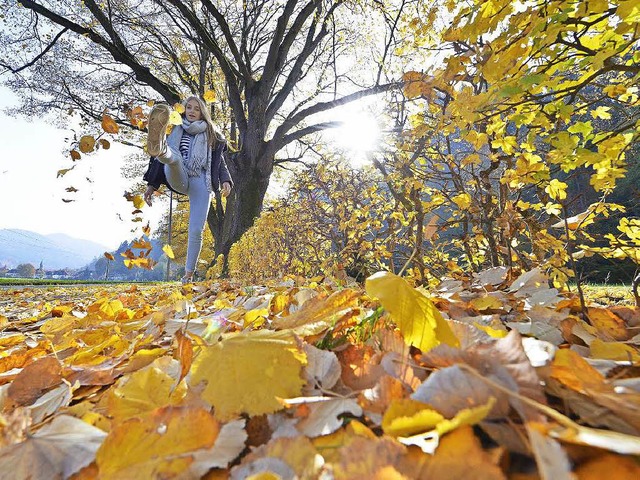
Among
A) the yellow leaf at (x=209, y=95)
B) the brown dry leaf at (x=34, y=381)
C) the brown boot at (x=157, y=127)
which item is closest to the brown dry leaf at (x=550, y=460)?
the brown dry leaf at (x=34, y=381)

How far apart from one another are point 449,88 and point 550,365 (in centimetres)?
130

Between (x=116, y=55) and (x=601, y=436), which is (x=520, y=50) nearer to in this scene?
(x=601, y=436)

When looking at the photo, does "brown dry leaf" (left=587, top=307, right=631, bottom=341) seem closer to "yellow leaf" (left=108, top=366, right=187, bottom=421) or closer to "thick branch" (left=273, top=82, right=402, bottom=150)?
"yellow leaf" (left=108, top=366, right=187, bottom=421)

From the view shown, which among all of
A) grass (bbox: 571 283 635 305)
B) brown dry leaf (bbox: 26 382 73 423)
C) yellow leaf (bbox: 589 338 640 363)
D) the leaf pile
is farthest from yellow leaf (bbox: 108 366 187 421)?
grass (bbox: 571 283 635 305)

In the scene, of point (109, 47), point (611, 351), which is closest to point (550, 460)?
point (611, 351)

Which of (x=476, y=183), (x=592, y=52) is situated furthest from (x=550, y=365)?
(x=476, y=183)

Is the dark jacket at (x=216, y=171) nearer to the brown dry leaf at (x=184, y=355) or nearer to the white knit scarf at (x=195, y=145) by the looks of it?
the white knit scarf at (x=195, y=145)

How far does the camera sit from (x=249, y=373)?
18.1 inches

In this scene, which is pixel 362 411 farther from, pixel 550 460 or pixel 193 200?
pixel 193 200

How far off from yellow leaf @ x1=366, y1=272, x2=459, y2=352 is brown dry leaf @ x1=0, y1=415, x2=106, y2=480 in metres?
0.36

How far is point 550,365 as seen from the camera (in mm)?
399

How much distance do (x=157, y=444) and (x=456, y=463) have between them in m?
0.28

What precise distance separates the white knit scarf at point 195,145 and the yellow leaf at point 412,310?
398 centimetres

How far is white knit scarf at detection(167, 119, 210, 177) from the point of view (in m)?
4.08
